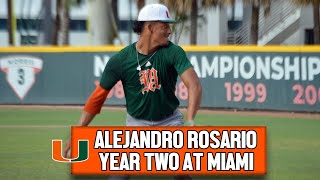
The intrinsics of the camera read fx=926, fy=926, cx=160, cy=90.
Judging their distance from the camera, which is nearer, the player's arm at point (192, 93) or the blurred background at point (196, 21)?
the player's arm at point (192, 93)

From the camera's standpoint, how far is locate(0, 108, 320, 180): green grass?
Answer: 42.1ft

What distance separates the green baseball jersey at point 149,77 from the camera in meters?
7.72

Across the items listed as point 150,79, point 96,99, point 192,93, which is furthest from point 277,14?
point 192,93

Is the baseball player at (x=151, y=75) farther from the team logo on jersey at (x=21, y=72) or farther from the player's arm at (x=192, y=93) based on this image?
the team logo on jersey at (x=21, y=72)

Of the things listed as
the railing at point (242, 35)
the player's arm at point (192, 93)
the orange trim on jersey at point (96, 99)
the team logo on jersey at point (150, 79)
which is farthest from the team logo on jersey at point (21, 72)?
the player's arm at point (192, 93)

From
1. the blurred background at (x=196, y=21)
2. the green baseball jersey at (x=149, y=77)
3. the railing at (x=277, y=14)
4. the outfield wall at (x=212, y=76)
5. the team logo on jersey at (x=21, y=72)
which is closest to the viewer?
the green baseball jersey at (x=149, y=77)

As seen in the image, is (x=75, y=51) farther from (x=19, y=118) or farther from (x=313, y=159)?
(x=313, y=159)

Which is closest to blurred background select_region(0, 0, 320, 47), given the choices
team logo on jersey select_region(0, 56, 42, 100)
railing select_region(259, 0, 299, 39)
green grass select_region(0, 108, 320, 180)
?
railing select_region(259, 0, 299, 39)

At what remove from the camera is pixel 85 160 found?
24.2 ft

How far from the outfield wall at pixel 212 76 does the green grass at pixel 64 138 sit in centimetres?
155

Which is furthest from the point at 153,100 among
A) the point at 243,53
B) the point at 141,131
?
the point at 243,53

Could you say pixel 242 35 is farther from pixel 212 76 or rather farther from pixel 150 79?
pixel 150 79

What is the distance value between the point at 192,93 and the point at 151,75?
47 cm

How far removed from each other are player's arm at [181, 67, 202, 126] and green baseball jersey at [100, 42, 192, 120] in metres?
0.08
